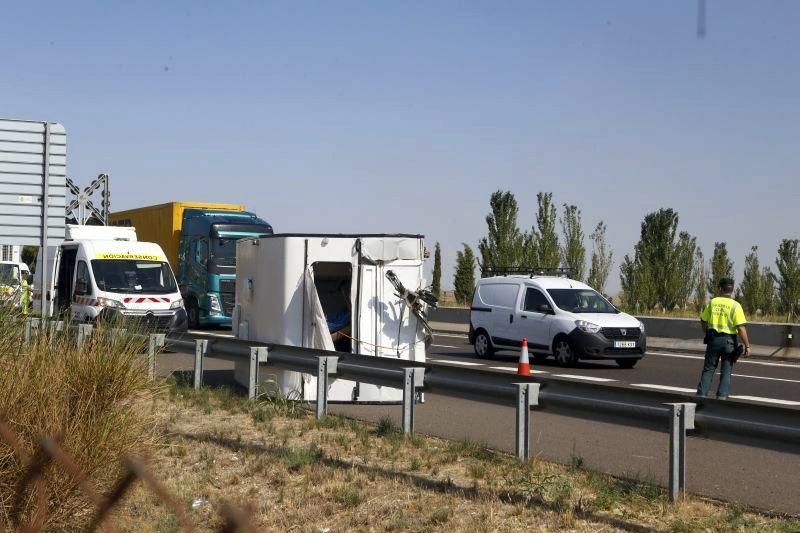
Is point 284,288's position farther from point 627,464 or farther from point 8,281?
point 627,464

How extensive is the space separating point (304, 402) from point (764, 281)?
34.9 meters

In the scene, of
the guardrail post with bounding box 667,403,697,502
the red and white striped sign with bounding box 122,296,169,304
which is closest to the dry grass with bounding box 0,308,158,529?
the guardrail post with bounding box 667,403,697,502

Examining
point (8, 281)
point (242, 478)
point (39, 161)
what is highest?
point (39, 161)

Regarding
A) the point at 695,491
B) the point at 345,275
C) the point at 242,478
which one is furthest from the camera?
the point at 345,275

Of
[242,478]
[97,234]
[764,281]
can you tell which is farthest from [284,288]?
[764,281]

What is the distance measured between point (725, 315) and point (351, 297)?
15.8ft

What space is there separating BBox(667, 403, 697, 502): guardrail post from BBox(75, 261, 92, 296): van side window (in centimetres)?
1773

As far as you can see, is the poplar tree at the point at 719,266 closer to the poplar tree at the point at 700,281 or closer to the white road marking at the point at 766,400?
the poplar tree at the point at 700,281

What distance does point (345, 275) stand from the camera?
15164 mm

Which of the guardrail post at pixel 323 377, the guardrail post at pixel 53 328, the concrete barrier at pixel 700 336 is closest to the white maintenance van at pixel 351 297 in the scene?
the guardrail post at pixel 323 377

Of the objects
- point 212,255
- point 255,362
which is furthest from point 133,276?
point 255,362

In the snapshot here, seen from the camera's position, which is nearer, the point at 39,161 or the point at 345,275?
the point at 345,275

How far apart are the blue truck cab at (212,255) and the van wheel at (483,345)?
9.31 m

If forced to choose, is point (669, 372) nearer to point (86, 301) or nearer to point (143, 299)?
point (143, 299)
